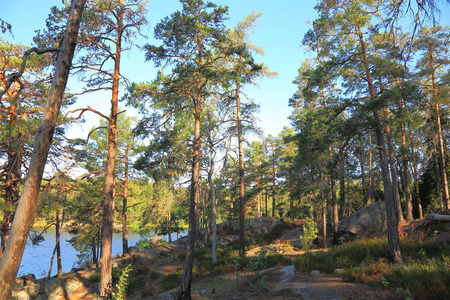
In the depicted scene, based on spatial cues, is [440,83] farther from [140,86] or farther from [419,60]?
[140,86]

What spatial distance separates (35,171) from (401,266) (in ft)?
30.4

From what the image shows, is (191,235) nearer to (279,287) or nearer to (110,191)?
(279,287)

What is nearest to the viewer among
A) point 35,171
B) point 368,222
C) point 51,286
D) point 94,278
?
point 35,171

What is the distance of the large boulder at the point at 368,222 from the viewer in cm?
1770

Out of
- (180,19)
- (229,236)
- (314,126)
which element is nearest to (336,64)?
(314,126)

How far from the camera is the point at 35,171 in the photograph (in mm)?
4242

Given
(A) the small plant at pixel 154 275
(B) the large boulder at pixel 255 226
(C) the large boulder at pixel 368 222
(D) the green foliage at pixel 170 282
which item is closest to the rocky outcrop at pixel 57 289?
(A) the small plant at pixel 154 275

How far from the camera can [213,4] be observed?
10266 mm

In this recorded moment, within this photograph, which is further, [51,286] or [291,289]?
[51,286]

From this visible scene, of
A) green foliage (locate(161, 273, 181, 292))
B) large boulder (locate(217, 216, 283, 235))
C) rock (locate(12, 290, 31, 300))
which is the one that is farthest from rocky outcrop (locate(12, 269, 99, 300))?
large boulder (locate(217, 216, 283, 235))

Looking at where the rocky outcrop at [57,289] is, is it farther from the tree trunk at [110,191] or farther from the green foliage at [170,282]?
the tree trunk at [110,191]

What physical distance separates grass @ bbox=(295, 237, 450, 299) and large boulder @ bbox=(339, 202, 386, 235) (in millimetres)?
7249

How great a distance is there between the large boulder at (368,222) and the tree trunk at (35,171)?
19.4 meters

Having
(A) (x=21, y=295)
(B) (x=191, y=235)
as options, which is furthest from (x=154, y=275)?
(B) (x=191, y=235)
